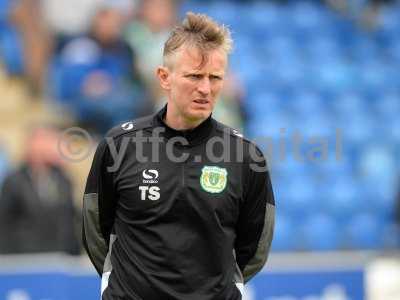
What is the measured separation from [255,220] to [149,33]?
6.99m

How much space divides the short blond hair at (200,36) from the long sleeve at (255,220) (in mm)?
503

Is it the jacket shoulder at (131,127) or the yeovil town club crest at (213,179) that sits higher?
the jacket shoulder at (131,127)

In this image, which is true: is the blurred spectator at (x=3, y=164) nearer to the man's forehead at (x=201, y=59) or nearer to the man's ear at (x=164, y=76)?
the man's ear at (x=164, y=76)

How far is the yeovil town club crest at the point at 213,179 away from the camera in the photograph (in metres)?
3.98

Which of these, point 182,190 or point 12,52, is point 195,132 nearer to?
point 182,190

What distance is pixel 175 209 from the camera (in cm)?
395

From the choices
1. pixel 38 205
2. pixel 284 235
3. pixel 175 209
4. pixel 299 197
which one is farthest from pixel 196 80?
pixel 299 197

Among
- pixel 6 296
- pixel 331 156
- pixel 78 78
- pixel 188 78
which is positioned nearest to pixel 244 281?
pixel 188 78

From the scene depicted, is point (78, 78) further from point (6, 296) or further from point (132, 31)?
point (6, 296)

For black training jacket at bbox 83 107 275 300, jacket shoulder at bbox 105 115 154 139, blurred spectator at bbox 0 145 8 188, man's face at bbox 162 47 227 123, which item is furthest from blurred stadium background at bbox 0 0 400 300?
man's face at bbox 162 47 227 123

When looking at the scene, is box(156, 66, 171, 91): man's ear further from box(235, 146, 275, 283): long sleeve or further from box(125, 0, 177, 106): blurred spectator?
box(125, 0, 177, 106): blurred spectator

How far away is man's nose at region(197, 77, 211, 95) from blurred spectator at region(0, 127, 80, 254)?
460 cm

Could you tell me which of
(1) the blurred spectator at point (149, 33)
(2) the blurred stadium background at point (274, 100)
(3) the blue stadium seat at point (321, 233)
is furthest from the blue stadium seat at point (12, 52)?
(3) the blue stadium seat at point (321, 233)

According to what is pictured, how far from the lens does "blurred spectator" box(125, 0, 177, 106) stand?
34.9 ft
